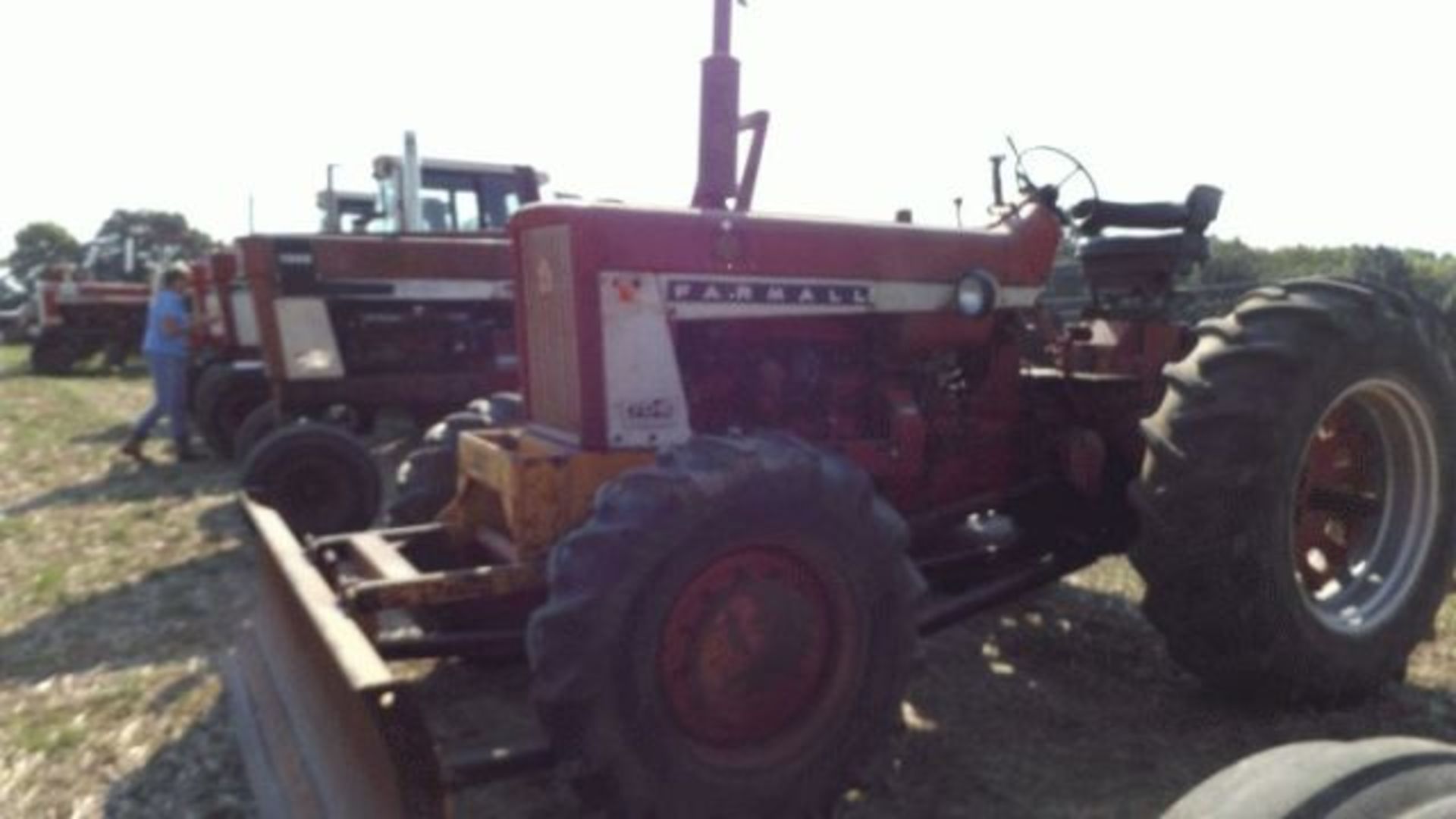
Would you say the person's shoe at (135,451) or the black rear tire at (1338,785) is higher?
the black rear tire at (1338,785)

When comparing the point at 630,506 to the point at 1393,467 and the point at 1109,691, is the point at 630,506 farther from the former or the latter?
the point at 1393,467

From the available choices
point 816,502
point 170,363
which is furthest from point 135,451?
point 816,502

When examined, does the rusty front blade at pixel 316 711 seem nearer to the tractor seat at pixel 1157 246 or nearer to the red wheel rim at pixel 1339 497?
the red wheel rim at pixel 1339 497

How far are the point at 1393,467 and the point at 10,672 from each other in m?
5.37

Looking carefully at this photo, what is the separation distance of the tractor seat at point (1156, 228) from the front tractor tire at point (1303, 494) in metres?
0.92

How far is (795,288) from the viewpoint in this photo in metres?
3.96

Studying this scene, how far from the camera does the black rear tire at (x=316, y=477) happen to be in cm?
622

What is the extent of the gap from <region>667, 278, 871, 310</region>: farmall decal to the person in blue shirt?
27.5 feet

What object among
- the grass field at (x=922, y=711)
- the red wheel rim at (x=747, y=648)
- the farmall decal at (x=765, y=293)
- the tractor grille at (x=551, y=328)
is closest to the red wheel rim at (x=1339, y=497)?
the grass field at (x=922, y=711)

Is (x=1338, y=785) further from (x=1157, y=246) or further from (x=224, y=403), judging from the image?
(x=224, y=403)

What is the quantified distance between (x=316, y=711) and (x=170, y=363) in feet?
28.1

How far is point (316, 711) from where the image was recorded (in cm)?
319

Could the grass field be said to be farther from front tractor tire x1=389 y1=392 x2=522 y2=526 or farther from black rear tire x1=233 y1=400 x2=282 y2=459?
black rear tire x1=233 y1=400 x2=282 y2=459

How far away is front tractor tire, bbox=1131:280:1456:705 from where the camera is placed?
11.9ft
